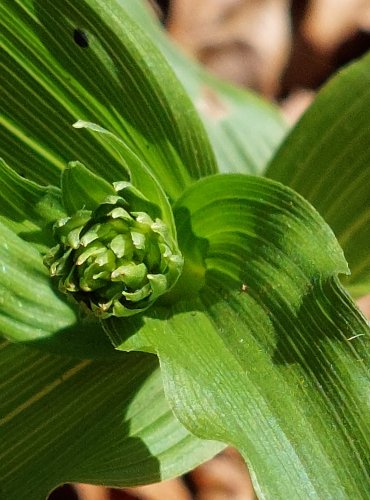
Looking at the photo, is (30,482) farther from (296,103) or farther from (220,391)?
(296,103)

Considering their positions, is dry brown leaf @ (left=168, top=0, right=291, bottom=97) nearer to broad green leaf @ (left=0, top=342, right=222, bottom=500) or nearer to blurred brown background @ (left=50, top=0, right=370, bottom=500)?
blurred brown background @ (left=50, top=0, right=370, bottom=500)

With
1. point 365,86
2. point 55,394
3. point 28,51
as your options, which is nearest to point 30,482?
point 55,394

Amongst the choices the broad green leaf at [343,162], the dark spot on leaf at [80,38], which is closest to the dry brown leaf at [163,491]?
the broad green leaf at [343,162]

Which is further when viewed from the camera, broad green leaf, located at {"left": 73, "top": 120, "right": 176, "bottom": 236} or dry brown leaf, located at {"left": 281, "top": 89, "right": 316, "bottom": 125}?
dry brown leaf, located at {"left": 281, "top": 89, "right": 316, "bottom": 125}

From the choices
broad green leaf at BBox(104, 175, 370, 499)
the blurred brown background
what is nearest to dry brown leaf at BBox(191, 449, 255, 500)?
broad green leaf at BBox(104, 175, 370, 499)

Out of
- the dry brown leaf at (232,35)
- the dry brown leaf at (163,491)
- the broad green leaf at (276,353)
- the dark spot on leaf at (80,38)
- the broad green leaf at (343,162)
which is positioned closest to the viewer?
the broad green leaf at (276,353)

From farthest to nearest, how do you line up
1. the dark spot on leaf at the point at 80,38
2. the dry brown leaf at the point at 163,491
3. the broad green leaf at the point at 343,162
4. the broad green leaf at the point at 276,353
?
the dry brown leaf at the point at 163,491 → the broad green leaf at the point at 343,162 → the dark spot on leaf at the point at 80,38 → the broad green leaf at the point at 276,353

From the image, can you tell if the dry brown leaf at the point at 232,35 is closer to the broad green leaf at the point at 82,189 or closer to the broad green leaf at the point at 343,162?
the broad green leaf at the point at 343,162
